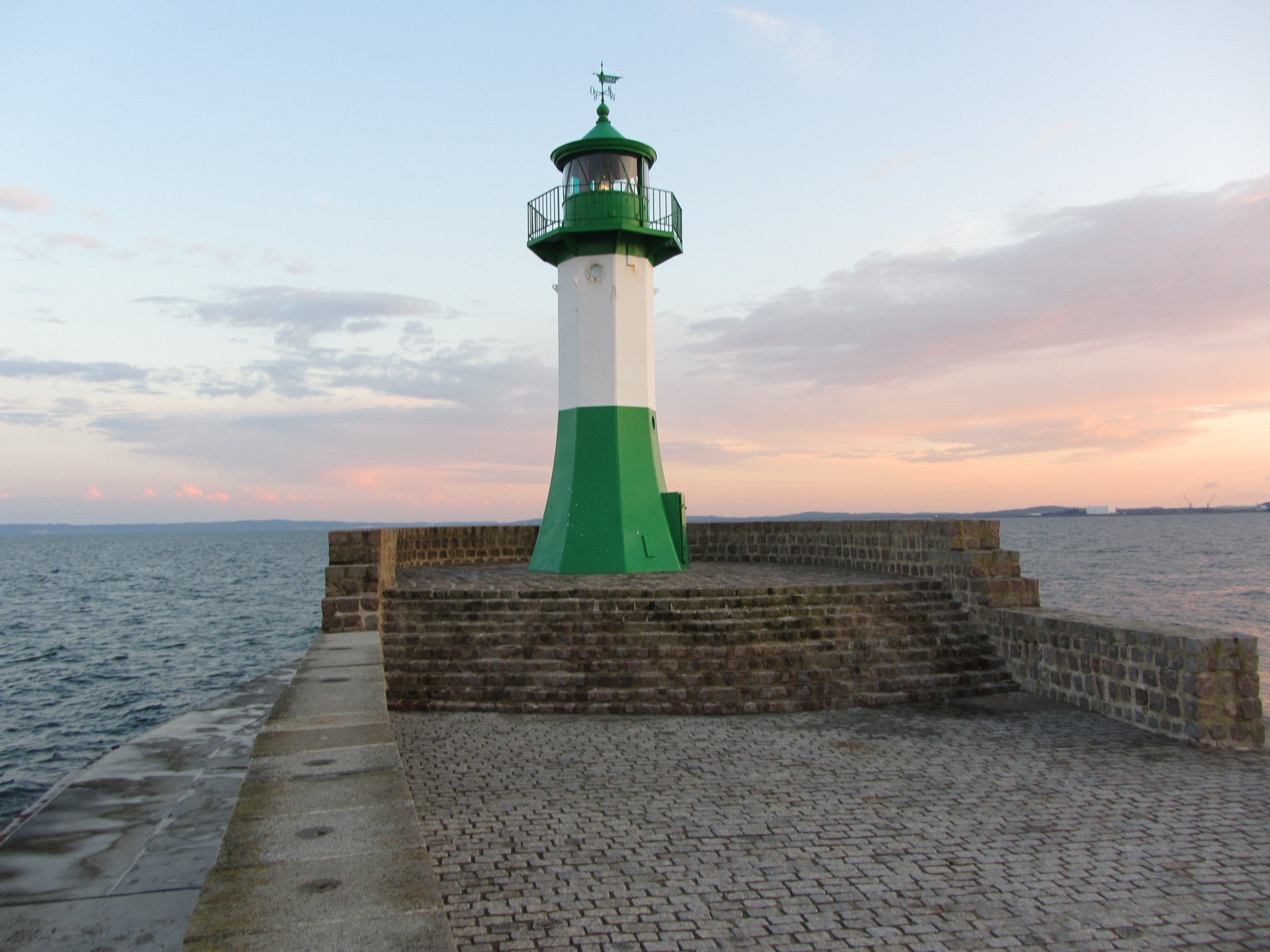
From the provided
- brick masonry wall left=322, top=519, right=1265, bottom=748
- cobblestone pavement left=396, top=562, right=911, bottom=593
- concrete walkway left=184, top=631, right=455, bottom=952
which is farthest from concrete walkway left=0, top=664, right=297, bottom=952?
cobblestone pavement left=396, top=562, right=911, bottom=593

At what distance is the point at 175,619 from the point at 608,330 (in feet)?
83.6

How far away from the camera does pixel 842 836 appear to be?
20.0ft

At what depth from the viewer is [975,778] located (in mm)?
7480

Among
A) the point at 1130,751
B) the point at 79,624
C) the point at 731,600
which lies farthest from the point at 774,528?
the point at 79,624

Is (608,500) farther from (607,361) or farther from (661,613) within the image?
(661,613)

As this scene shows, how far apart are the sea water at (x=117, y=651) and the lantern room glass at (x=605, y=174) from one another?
12.1m

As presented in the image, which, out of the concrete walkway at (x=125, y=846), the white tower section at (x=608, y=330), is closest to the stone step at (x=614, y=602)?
the concrete walkway at (x=125, y=846)

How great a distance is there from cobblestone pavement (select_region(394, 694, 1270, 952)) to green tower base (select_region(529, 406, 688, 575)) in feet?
20.0

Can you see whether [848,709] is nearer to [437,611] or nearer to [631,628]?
[631,628]

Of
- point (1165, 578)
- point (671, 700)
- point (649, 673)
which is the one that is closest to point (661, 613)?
point (649, 673)

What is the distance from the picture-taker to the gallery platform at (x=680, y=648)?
408 inches

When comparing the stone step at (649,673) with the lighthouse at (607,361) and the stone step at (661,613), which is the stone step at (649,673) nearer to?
the stone step at (661,613)

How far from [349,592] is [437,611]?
117cm

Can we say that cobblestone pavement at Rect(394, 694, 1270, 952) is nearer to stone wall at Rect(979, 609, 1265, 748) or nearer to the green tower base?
stone wall at Rect(979, 609, 1265, 748)
